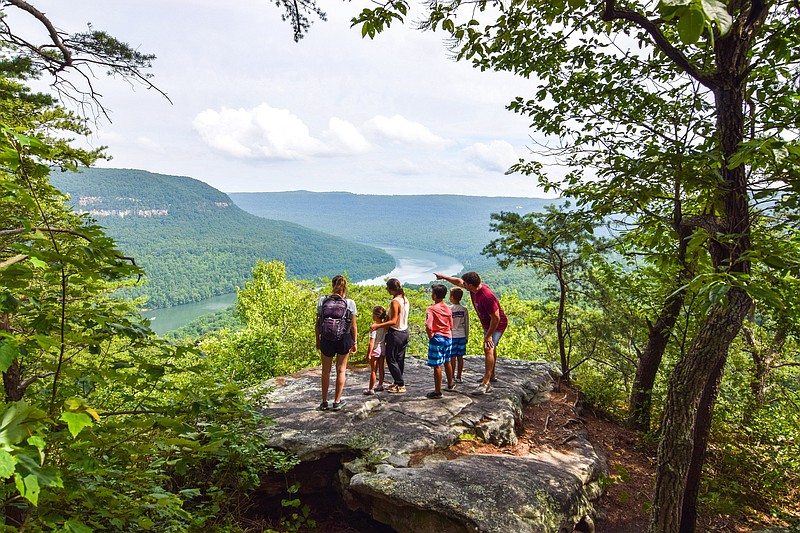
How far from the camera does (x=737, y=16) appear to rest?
2.95 m

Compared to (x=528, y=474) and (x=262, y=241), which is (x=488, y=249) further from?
(x=262, y=241)

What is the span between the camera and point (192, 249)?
519 ft

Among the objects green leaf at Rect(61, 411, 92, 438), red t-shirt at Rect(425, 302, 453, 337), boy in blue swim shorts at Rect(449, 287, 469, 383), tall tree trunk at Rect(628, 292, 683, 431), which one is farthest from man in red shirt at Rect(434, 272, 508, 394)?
green leaf at Rect(61, 411, 92, 438)

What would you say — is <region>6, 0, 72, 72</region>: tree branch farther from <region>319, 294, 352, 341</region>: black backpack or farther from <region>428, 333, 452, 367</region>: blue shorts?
<region>428, 333, 452, 367</region>: blue shorts

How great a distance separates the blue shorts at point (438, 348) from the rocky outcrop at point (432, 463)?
0.69 meters

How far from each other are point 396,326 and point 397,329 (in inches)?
2.6

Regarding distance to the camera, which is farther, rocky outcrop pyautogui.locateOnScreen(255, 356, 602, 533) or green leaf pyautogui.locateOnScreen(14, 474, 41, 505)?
rocky outcrop pyautogui.locateOnScreen(255, 356, 602, 533)

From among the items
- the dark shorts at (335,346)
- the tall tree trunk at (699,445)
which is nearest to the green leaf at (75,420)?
the dark shorts at (335,346)

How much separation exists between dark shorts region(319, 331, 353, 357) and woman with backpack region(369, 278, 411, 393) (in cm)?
51

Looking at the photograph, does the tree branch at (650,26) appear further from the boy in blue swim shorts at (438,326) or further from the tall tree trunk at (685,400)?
the boy in blue swim shorts at (438,326)

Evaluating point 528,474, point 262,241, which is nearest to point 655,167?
point 528,474

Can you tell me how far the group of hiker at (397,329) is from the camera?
536cm

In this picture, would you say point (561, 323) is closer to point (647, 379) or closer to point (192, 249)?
point (647, 379)

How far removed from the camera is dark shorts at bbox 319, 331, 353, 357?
5.38 m
